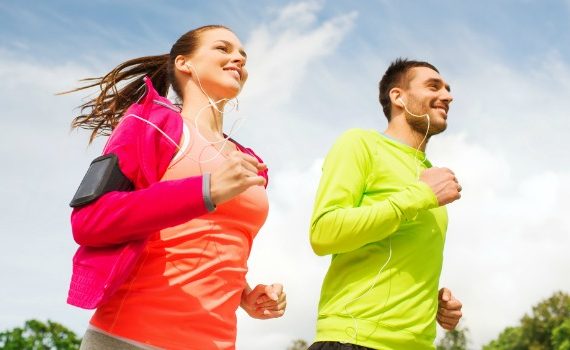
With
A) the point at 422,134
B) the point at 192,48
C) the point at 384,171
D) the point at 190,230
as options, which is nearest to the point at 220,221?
the point at 190,230

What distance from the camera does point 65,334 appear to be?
65.6 meters

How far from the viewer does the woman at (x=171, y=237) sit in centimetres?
306

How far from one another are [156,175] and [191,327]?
0.71 metres

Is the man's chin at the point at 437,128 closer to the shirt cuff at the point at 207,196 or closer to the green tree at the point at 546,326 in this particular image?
the shirt cuff at the point at 207,196

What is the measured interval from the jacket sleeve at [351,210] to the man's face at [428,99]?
836 mm

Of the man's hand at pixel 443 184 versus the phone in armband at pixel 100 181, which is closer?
the phone in armband at pixel 100 181

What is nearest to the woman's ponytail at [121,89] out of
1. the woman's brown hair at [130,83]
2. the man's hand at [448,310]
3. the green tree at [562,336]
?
the woman's brown hair at [130,83]

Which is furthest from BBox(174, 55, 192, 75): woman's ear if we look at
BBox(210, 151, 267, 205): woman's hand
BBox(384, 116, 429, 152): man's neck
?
BBox(384, 116, 429, 152): man's neck

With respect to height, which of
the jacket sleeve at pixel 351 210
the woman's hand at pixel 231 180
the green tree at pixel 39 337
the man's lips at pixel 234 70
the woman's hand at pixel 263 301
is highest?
the green tree at pixel 39 337

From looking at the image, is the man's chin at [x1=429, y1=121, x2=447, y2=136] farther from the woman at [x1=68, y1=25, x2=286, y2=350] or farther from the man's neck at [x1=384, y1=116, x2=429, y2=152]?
the woman at [x1=68, y1=25, x2=286, y2=350]

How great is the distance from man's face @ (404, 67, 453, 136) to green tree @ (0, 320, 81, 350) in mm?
63138

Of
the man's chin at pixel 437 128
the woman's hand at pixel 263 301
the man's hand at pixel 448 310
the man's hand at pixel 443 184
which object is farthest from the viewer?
the man's chin at pixel 437 128

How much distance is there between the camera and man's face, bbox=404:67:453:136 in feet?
17.1

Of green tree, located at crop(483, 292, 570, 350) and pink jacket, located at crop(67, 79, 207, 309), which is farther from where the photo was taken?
green tree, located at crop(483, 292, 570, 350)
